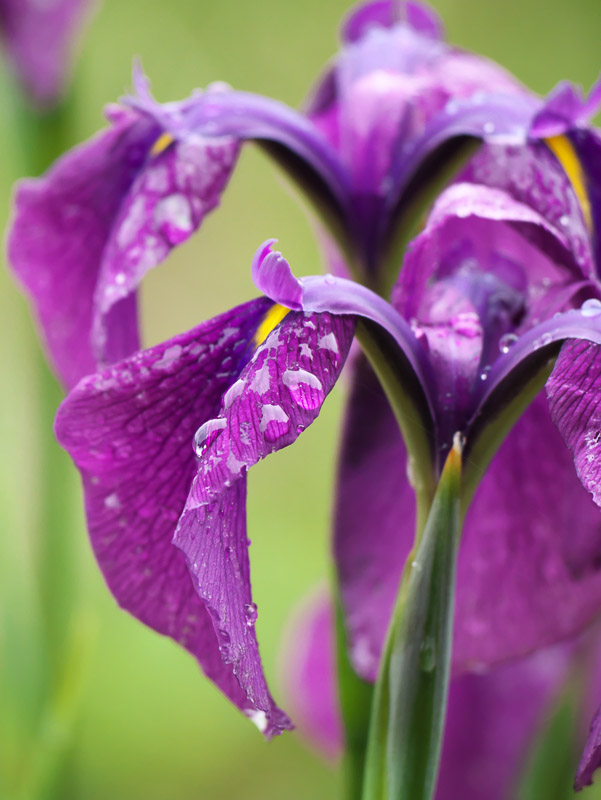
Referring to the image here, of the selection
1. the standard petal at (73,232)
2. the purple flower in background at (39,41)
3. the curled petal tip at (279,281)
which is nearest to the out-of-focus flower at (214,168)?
the standard petal at (73,232)

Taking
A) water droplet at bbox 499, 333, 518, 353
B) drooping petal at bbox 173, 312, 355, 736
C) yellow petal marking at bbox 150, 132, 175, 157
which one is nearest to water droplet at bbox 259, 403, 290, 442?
drooping petal at bbox 173, 312, 355, 736

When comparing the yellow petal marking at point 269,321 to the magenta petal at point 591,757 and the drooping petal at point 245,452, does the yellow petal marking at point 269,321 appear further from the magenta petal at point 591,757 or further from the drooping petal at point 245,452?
the magenta petal at point 591,757

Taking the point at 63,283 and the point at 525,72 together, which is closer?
the point at 63,283

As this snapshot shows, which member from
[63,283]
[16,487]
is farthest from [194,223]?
[16,487]

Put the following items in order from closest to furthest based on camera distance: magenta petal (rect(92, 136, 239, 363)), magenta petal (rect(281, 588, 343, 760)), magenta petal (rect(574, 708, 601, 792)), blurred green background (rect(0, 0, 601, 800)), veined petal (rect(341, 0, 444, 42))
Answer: magenta petal (rect(574, 708, 601, 792)) < magenta petal (rect(92, 136, 239, 363)) < veined petal (rect(341, 0, 444, 42)) < magenta petal (rect(281, 588, 343, 760)) < blurred green background (rect(0, 0, 601, 800))

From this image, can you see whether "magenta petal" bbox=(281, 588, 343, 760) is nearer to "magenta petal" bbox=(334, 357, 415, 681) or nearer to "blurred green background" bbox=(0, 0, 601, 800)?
"blurred green background" bbox=(0, 0, 601, 800)

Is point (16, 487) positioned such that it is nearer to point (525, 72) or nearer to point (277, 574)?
point (277, 574)
